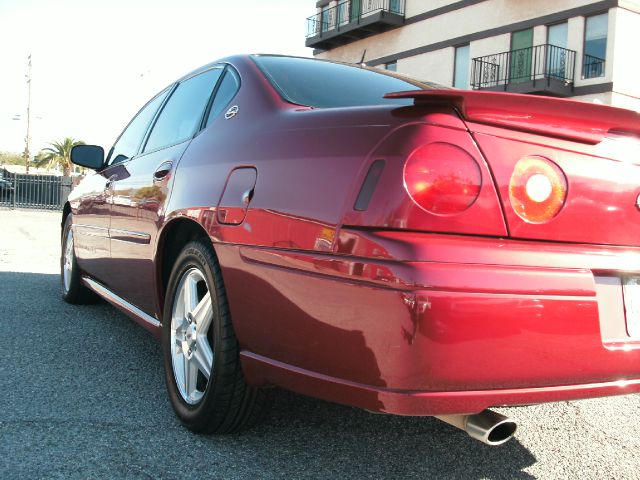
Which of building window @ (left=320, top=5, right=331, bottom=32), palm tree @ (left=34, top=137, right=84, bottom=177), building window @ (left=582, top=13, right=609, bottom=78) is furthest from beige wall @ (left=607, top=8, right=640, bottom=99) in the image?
palm tree @ (left=34, top=137, right=84, bottom=177)

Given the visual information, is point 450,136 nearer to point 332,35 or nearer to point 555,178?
point 555,178

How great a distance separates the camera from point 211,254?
2.48 m

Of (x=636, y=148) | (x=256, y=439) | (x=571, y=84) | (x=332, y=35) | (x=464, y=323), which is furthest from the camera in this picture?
(x=332, y=35)

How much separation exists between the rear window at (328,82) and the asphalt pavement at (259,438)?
4.16ft

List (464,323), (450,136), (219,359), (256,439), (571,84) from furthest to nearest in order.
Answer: (571,84) → (256,439) → (219,359) → (450,136) → (464,323)

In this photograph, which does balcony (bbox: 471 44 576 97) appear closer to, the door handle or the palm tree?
the door handle

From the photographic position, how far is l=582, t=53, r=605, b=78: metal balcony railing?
19094mm

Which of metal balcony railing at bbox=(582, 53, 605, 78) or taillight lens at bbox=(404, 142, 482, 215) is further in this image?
metal balcony railing at bbox=(582, 53, 605, 78)

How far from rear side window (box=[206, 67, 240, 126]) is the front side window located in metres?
1.05

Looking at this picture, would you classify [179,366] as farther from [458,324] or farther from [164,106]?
[164,106]

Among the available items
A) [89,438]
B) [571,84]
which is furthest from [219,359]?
[571,84]

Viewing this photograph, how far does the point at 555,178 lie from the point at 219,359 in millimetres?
1254

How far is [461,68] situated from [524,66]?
3309mm

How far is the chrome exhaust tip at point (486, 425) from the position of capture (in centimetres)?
189
